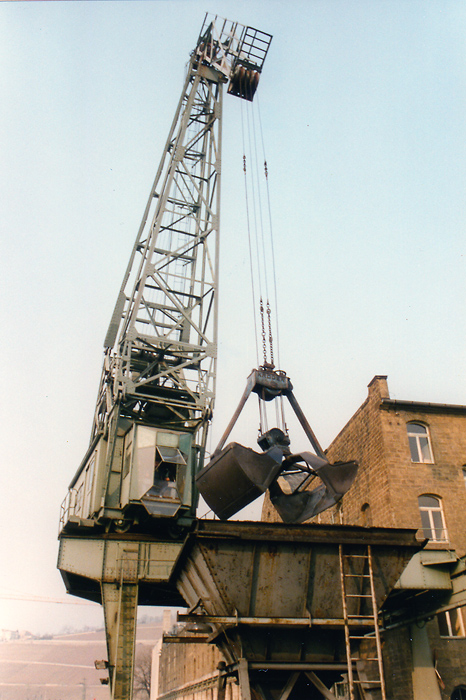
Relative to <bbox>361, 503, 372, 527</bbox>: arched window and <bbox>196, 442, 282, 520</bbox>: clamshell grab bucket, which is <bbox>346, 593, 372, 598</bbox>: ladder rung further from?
<bbox>361, 503, 372, 527</bbox>: arched window

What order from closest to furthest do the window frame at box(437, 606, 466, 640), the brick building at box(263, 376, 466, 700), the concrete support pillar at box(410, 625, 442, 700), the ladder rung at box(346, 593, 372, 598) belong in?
the ladder rung at box(346, 593, 372, 598), the concrete support pillar at box(410, 625, 442, 700), the brick building at box(263, 376, 466, 700), the window frame at box(437, 606, 466, 640)

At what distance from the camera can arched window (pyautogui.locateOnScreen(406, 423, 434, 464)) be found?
20734 millimetres

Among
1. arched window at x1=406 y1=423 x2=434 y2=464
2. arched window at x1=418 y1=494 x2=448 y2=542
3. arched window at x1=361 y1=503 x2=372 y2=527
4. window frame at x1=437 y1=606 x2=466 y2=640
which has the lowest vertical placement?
window frame at x1=437 y1=606 x2=466 y2=640

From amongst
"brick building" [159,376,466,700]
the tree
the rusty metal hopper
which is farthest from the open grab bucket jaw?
the tree

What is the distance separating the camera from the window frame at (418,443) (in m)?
20.7

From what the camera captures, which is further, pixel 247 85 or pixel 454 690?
pixel 247 85

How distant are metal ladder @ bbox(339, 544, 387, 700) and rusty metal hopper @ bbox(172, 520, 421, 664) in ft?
0.45

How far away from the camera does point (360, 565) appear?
33.0 ft

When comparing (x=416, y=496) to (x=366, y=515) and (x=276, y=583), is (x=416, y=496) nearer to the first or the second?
(x=366, y=515)

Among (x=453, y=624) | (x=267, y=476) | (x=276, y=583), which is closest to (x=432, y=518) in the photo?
(x=453, y=624)

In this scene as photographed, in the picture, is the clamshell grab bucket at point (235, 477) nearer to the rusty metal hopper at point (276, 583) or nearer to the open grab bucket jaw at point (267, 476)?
the open grab bucket jaw at point (267, 476)

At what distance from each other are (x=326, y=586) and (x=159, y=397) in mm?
10749

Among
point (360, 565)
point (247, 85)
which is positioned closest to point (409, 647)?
point (360, 565)

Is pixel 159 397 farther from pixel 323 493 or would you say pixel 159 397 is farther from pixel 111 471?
pixel 323 493
